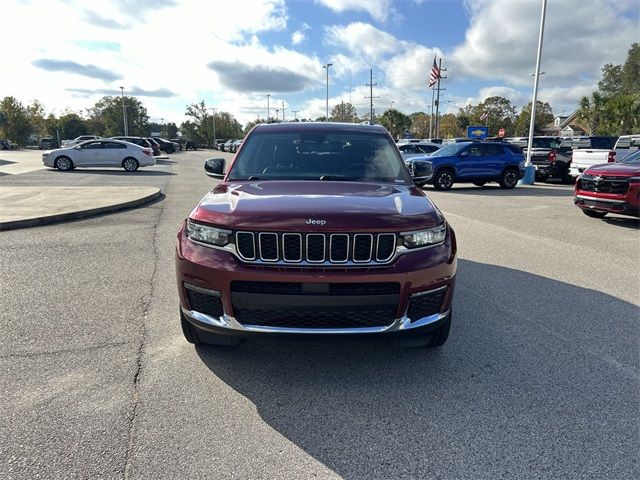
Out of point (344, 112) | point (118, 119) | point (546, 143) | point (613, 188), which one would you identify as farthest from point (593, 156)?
point (118, 119)

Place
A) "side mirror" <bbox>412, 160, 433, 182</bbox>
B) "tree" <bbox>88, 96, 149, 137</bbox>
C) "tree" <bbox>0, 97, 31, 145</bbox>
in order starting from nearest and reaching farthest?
"side mirror" <bbox>412, 160, 433, 182</bbox> < "tree" <bbox>0, 97, 31, 145</bbox> < "tree" <bbox>88, 96, 149, 137</bbox>

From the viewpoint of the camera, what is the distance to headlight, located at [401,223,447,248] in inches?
113

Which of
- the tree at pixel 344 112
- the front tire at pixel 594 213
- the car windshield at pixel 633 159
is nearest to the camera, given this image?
the car windshield at pixel 633 159

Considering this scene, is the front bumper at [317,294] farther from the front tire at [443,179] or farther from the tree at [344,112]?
the tree at [344,112]

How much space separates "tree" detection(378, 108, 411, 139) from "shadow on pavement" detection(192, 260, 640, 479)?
238 feet

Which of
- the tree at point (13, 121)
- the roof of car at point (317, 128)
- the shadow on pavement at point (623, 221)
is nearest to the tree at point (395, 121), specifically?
the tree at point (13, 121)

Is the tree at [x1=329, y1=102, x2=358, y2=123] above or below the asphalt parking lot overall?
above

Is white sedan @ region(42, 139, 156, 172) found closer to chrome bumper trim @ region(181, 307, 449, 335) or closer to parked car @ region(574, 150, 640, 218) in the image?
parked car @ region(574, 150, 640, 218)

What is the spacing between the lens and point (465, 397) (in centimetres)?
290

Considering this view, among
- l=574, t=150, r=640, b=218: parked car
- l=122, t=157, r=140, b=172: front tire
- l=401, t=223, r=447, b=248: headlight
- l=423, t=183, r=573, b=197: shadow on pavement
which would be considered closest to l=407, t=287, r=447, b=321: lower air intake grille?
l=401, t=223, r=447, b=248: headlight

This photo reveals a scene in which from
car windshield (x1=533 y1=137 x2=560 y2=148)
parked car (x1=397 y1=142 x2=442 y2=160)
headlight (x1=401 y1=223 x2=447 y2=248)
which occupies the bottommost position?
headlight (x1=401 y1=223 x2=447 y2=248)

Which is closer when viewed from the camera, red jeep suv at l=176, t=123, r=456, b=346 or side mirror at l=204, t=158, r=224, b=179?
red jeep suv at l=176, t=123, r=456, b=346

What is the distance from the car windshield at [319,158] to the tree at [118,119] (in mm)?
97566

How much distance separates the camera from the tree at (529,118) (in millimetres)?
75750
